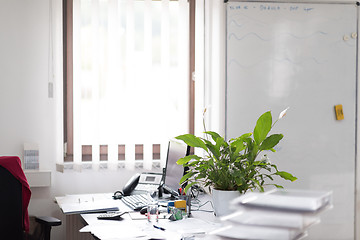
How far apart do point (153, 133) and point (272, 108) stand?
97cm

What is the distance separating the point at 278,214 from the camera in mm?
990

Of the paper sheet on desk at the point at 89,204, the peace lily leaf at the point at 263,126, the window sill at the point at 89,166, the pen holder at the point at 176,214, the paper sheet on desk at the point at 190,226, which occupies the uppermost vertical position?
the peace lily leaf at the point at 263,126

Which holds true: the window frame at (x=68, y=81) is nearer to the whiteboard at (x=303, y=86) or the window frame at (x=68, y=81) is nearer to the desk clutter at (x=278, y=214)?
the whiteboard at (x=303, y=86)

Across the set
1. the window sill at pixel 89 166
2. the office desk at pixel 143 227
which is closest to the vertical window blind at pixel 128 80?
the window sill at pixel 89 166

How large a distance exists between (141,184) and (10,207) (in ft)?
3.41

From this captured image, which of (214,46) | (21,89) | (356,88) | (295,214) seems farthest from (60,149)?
(295,214)

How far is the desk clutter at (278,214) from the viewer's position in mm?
966

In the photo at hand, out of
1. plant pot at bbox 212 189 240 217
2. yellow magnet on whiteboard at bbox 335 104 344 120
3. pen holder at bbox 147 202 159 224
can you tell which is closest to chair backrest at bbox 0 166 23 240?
pen holder at bbox 147 202 159 224

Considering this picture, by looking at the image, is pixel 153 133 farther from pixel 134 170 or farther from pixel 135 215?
pixel 135 215

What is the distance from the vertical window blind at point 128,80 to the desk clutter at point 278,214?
2.44m

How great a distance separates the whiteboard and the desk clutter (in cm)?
251

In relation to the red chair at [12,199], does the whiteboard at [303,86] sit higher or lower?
higher

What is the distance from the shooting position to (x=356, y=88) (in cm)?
375

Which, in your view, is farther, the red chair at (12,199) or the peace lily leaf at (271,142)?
the red chair at (12,199)
